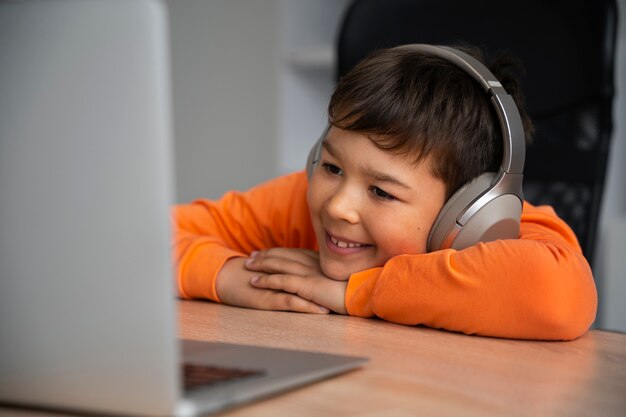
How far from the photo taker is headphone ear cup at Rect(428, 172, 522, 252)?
929 millimetres

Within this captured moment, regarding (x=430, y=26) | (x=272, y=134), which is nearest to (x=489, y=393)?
(x=430, y=26)

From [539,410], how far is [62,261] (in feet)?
1.10

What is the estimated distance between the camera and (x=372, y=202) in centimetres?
103

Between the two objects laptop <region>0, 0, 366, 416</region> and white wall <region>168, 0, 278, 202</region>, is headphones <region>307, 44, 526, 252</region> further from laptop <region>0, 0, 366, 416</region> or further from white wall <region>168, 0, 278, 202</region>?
white wall <region>168, 0, 278, 202</region>

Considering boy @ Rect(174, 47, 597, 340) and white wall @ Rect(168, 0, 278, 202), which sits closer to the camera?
boy @ Rect(174, 47, 597, 340)

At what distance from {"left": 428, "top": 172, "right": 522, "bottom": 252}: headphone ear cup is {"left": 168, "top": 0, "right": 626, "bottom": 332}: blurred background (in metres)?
1.32

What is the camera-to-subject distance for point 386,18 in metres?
1.44

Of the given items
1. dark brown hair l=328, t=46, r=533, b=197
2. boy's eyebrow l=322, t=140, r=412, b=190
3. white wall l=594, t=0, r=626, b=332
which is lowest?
white wall l=594, t=0, r=626, b=332

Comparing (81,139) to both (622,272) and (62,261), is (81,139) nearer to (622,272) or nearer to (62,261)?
(62,261)

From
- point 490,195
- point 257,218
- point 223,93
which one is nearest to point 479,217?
point 490,195

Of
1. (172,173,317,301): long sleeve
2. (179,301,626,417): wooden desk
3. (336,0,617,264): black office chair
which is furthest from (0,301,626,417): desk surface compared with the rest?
(336,0,617,264): black office chair

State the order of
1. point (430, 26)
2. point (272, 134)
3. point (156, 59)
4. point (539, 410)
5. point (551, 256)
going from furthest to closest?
point (272, 134) < point (430, 26) < point (551, 256) < point (539, 410) < point (156, 59)

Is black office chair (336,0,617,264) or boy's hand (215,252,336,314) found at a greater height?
black office chair (336,0,617,264)

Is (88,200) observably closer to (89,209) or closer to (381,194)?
(89,209)
